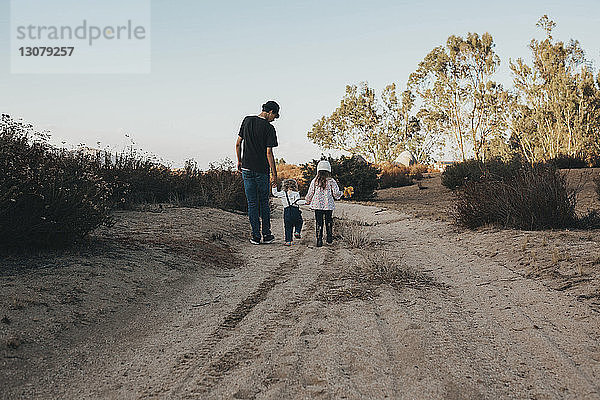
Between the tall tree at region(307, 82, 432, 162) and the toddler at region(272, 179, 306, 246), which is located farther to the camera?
the tall tree at region(307, 82, 432, 162)

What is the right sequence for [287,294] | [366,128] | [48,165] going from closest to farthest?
[287,294] → [48,165] → [366,128]

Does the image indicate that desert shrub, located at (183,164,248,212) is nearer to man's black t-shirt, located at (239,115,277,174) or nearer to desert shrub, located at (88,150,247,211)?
desert shrub, located at (88,150,247,211)

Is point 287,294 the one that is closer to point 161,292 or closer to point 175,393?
point 161,292

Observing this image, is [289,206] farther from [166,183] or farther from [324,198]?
[166,183]

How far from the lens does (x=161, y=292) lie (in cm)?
507

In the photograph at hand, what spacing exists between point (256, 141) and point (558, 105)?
21.7 meters

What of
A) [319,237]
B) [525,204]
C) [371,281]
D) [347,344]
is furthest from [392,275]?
[525,204]

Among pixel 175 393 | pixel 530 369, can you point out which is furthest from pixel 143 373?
pixel 530 369

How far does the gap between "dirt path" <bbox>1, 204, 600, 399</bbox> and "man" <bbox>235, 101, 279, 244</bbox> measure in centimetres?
274

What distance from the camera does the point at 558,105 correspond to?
2477 cm

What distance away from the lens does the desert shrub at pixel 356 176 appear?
2294cm

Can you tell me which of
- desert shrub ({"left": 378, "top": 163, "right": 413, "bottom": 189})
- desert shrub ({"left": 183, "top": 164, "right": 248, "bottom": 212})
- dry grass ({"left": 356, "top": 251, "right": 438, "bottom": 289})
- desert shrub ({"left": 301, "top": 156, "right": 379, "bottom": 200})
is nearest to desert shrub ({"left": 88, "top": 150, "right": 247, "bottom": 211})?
desert shrub ({"left": 183, "top": 164, "right": 248, "bottom": 212})

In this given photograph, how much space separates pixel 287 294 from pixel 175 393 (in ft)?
7.42

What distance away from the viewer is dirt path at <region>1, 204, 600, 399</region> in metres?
2.82
